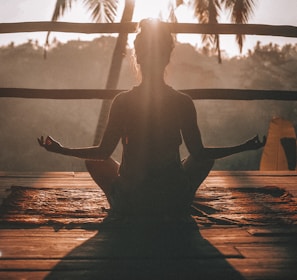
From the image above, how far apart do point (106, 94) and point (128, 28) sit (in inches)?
34.0

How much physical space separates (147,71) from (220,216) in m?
1.21

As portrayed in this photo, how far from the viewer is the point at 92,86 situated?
3294cm

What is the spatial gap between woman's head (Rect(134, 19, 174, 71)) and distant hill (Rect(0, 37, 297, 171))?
23.5m

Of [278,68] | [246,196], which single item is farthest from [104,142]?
[278,68]

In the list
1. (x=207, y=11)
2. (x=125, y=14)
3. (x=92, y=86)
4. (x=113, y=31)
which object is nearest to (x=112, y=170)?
(x=113, y=31)

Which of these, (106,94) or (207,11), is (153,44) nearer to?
(106,94)

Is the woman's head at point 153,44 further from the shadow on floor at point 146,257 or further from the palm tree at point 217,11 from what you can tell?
the palm tree at point 217,11

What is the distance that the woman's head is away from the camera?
2.46 meters

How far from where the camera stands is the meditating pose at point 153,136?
248 cm

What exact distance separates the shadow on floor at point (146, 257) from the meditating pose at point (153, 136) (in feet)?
0.86

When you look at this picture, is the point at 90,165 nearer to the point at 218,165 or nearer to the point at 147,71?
the point at 147,71

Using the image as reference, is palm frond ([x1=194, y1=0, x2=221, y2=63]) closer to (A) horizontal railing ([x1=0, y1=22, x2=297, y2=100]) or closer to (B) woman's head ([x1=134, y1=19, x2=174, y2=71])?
(A) horizontal railing ([x1=0, y1=22, x2=297, y2=100])

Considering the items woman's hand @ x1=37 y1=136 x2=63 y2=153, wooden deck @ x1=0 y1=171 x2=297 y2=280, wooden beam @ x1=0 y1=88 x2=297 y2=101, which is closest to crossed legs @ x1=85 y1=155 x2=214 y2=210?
wooden deck @ x1=0 y1=171 x2=297 y2=280

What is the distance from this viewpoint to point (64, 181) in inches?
168
